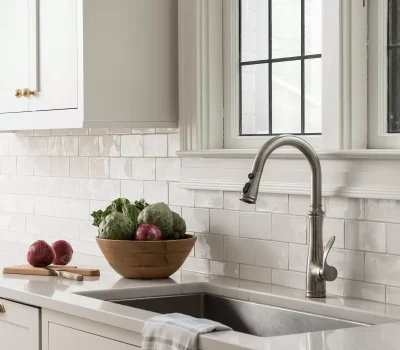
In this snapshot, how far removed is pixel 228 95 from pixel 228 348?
4.51 ft

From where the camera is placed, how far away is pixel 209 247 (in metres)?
3.21

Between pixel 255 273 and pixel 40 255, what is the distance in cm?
82

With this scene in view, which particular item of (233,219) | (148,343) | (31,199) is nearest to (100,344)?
(148,343)

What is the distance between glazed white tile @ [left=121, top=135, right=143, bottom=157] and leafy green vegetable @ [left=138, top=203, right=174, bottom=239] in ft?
1.71

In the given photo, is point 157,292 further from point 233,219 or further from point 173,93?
point 173,93

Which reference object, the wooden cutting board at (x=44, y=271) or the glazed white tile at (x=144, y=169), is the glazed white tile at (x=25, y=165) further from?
the wooden cutting board at (x=44, y=271)

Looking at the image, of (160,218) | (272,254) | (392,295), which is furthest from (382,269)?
(160,218)

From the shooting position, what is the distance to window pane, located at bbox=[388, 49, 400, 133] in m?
2.60

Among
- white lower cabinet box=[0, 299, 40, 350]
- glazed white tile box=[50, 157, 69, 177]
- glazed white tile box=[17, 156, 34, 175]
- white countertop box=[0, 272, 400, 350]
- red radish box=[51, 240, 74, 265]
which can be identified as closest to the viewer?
white countertop box=[0, 272, 400, 350]

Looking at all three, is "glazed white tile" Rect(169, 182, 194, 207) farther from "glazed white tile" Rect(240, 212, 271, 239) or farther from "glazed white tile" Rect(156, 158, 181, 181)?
"glazed white tile" Rect(240, 212, 271, 239)

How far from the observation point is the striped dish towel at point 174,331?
6.99 ft

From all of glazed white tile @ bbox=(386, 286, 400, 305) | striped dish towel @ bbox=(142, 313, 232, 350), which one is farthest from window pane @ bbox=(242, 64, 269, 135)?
striped dish towel @ bbox=(142, 313, 232, 350)

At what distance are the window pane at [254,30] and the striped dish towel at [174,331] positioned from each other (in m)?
1.18

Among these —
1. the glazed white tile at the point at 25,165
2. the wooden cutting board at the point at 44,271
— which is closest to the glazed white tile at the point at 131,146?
the wooden cutting board at the point at 44,271
